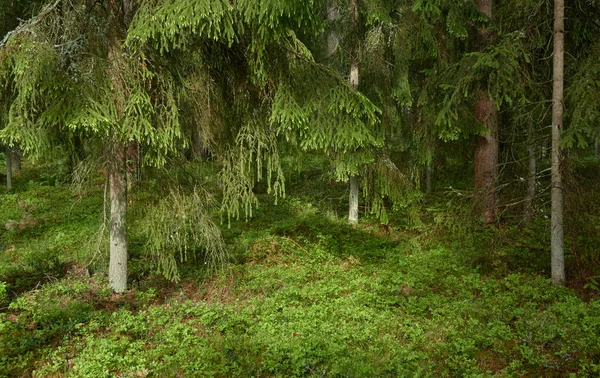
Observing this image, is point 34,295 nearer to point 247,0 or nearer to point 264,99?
point 264,99

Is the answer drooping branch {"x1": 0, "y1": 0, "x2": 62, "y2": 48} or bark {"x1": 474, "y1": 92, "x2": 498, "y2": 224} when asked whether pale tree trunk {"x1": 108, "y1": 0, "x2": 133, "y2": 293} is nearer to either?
drooping branch {"x1": 0, "y1": 0, "x2": 62, "y2": 48}

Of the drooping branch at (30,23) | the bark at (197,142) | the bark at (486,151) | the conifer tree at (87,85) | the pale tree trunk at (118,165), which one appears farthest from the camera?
the bark at (486,151)

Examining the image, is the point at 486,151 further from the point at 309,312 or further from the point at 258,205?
the point at 309,312

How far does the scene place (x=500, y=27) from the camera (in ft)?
24.1

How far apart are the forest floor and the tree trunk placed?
0.22 m

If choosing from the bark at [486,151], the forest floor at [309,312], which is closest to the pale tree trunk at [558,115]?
the forest floor at [309,312]

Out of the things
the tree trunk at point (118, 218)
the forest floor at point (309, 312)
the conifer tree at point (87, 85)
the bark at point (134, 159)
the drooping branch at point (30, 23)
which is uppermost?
the drooping branch at point (30, 23)

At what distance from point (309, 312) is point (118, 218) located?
11.6ft

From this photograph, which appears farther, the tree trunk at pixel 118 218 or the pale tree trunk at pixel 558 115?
the tree trunk at pixel 118 218

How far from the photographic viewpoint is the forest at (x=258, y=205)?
5238mm

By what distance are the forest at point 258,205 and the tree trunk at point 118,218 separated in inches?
1.4

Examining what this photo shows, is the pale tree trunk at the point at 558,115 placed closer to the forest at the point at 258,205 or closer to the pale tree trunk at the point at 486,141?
the forest at the point at 258,205

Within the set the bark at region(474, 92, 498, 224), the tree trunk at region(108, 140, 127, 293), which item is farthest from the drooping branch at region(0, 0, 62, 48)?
the bark at region(474, 92, 498, 224)

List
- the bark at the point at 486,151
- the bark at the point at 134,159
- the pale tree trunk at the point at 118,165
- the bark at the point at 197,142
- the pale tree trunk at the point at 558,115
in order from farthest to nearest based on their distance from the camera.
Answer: the bark at the point at 486,151 → the bark at the point at 134,159 → the bark at the point at 197,142 → the pale tree trunk at the point at 558,115 → the pale tree trunk at the point at 118,165
